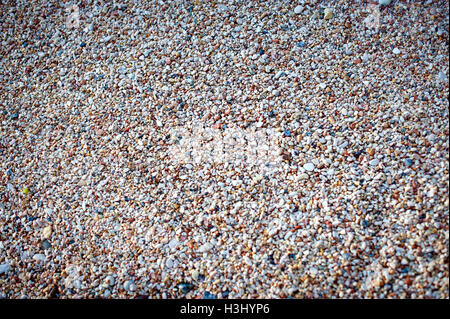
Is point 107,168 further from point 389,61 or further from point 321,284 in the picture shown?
point 389,61

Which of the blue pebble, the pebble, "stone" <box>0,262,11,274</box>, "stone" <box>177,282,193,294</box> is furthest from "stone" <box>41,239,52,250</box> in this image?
the pebble

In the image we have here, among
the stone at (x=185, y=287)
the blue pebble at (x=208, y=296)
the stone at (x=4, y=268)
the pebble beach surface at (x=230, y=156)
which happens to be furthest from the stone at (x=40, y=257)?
the blue pebble at (x=208, y=296)

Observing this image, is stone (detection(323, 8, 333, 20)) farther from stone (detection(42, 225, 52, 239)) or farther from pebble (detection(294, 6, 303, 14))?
stone (detection(42, 225, 52, 239))

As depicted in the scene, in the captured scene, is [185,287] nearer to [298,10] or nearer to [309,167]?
[309,167]

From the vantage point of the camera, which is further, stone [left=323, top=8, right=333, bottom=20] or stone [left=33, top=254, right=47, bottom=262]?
stone [left=323, top=8, right=333, bottom=20]


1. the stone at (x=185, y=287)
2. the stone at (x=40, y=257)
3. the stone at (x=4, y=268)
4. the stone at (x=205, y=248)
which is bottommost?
the stone at (x=185, y=287)

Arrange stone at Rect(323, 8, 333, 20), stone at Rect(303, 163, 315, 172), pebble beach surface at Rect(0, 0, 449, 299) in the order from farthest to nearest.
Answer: stone at Rect(323, 8, 333, 20)
stone at Rect(303, 163, 315, 172)
pebble beach surface at Rect(0, 0, 449, 299)

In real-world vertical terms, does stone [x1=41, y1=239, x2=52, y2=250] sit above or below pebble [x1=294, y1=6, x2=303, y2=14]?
below

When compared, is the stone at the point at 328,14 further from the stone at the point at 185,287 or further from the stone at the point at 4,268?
the stone at the point at 4,268

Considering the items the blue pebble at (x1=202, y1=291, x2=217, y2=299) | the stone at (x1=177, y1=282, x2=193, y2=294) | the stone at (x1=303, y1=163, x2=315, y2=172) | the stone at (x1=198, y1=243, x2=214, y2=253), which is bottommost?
the blue pebble at (x1=202, y1=291, x2=217, y2=299)
